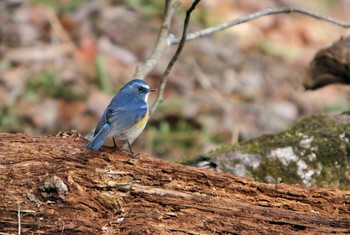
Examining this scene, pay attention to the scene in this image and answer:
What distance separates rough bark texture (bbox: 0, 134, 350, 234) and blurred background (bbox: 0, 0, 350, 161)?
11.7ft

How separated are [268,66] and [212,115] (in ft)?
5.82

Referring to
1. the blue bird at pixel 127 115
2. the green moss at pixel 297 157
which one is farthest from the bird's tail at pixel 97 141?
the green moss at pixel 297 157

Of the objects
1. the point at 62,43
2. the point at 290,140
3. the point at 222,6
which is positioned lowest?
the point at 290,140

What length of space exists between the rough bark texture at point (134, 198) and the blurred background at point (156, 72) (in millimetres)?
3574

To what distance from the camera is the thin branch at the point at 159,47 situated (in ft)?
20.3

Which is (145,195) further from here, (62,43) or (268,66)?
(268,66)

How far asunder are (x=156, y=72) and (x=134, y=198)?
16.5ft

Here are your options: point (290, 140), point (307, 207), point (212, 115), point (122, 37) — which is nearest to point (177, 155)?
point (212, 115)

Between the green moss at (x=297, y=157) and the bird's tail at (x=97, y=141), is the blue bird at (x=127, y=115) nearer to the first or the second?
the bird's tail at (x=97, y=141)

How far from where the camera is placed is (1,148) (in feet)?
14.9

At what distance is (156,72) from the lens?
933cm

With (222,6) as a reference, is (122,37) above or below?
below

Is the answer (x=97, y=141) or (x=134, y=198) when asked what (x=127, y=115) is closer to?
(x=97, y=141)

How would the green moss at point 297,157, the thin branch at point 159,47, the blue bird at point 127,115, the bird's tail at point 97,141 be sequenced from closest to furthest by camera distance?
the bird's tail at point 97,141 < the blue bird at point 127,115 < the green moss at point 297,157 < the thin branch at point 159,47
